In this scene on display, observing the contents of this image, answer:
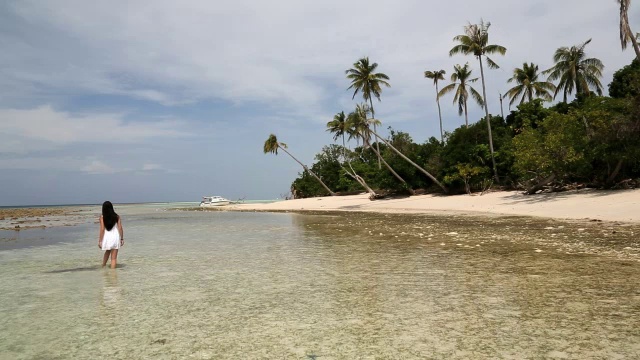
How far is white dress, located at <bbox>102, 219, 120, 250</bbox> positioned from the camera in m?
10.7

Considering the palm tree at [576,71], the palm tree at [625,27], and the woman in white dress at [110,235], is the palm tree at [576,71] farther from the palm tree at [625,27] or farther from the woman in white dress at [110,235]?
the woman in white dress at [110,235]

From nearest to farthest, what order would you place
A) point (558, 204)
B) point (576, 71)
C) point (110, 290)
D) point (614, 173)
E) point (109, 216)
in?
point (110, 290)
point (109, 216)
point (558, 204)
point (614, 173)
point (576, 71)

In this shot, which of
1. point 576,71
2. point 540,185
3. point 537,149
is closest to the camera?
point 537,149

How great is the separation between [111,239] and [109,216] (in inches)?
25.2

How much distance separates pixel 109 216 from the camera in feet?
34.7

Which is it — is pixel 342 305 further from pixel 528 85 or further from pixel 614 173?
pixel 528 85

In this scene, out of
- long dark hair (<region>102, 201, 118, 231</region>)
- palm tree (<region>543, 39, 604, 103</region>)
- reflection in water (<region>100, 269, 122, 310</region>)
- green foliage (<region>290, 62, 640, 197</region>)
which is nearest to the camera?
reflection in water (<region>100, 269, 122, 310</region>)

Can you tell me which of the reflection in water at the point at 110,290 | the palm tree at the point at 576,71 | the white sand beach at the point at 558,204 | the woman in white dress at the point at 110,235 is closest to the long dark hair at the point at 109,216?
the woman in white dress at the point at 110,235

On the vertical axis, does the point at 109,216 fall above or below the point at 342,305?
above

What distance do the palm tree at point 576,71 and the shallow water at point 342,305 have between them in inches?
1799

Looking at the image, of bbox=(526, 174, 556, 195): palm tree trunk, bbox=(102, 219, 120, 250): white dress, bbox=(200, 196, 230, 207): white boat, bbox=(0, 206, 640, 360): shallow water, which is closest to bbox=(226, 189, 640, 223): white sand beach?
bbox=(526, 174, 556, 195): palm tree trunk

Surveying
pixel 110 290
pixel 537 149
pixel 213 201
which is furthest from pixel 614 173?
pixel 213 201

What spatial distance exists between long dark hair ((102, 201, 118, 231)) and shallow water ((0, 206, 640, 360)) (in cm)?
117

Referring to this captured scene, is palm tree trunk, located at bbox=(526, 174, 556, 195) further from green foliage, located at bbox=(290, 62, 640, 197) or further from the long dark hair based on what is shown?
the long dark hair
